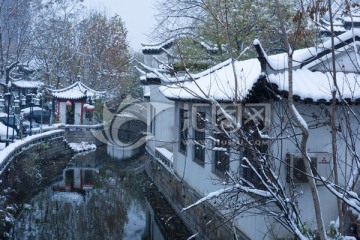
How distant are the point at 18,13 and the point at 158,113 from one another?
11.4m

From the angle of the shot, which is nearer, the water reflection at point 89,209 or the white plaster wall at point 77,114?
the water reflection at point 89,209

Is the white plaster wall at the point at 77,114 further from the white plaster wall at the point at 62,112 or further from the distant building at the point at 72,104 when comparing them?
the white plaster wall at the point at 62,112

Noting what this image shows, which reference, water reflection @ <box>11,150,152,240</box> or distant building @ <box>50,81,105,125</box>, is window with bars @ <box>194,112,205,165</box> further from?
distant building @ <box>50,81,105,125</box>

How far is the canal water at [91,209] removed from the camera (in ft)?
37.1

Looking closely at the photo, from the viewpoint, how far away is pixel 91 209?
1339 centimetres

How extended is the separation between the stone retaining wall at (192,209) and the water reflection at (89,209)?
0.86m

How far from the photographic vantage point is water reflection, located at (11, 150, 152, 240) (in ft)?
37.0

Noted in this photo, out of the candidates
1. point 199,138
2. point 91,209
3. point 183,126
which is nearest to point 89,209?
point 91,209

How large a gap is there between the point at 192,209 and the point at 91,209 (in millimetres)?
3868

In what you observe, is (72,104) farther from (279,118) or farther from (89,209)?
(279,118)

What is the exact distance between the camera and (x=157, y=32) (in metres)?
18.3

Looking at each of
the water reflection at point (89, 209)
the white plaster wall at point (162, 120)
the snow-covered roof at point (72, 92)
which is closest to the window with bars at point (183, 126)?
the water reflection at point (89, 209)

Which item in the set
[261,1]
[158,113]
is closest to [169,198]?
[158,113]

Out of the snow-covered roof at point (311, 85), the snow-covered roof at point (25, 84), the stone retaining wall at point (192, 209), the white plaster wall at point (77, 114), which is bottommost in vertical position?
the stone retaining wall at point (192, 209)
